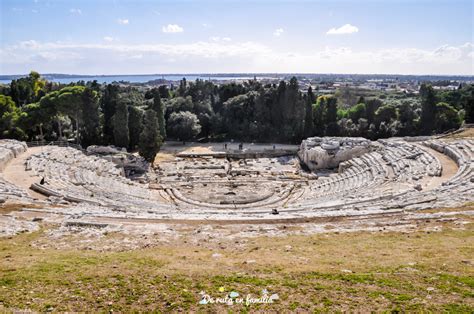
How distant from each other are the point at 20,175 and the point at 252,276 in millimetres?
21818

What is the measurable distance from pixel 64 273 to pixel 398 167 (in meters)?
27.2

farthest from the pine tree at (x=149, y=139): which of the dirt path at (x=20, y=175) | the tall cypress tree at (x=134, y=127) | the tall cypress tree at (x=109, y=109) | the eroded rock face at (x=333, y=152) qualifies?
the eroded rock face at (x=333, y=152)

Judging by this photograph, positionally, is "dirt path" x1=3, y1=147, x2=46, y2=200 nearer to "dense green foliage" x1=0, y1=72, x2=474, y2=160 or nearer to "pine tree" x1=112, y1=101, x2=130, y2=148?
"dense green foliage" x1=0, y1=72, x2=474, y2=160

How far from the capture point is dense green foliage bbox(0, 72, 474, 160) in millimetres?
42750

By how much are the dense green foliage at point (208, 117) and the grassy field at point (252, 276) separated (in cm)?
2942

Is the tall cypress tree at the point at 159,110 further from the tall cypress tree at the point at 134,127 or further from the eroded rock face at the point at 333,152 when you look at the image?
the eroded rock face at the point at 333,152

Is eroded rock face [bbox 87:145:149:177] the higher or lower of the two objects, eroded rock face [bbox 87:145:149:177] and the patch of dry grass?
the lower

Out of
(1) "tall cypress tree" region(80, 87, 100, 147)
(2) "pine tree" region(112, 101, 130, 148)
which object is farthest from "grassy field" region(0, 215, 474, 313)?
(1) "tall cypress tree" region(80, 87, 100, 147)

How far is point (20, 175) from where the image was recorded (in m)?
25.7

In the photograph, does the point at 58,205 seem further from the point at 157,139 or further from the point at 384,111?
the point at 384,111

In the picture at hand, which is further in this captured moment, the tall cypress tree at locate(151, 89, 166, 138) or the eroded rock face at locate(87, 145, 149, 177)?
the tall cypress tree at locate(151, 89, 166, 138)

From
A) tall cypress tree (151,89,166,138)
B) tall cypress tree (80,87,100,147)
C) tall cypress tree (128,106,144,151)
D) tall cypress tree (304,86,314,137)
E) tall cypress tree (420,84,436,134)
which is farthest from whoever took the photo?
tall cypress tree (304,86,314,137)

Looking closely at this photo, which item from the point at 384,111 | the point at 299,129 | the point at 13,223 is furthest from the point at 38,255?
the point at 384,111

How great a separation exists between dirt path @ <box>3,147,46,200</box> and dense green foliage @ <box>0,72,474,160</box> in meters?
12.9
